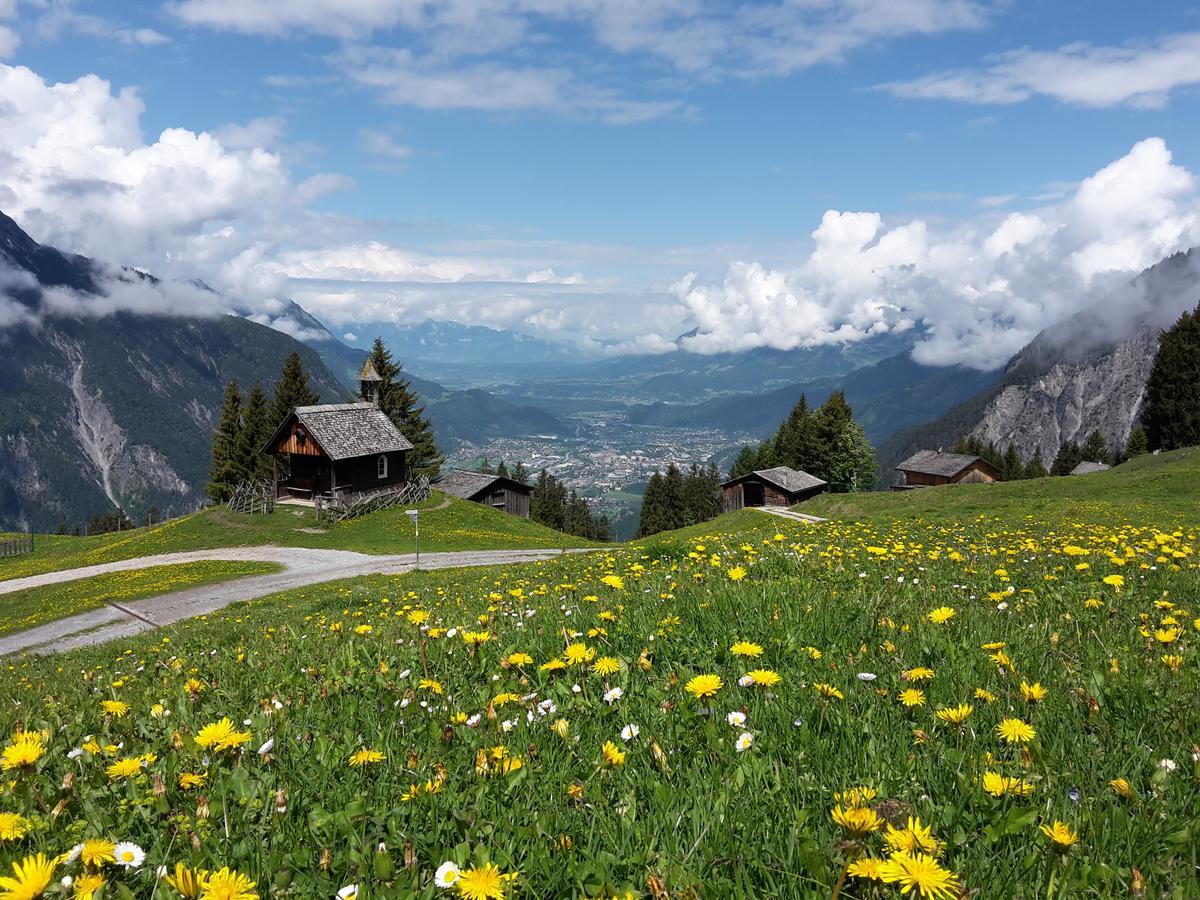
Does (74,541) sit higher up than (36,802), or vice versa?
(36,802)

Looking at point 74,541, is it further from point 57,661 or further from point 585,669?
point 585,669

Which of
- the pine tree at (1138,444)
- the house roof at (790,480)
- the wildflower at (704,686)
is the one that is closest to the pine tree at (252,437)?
the house roof at (790,480)

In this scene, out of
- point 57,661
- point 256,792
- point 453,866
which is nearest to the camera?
point 453,866

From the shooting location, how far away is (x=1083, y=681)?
3.88 m

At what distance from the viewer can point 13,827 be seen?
2.67 m

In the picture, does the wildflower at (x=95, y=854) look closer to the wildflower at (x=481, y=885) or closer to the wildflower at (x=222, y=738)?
the wildflower at (x=222, y=738)

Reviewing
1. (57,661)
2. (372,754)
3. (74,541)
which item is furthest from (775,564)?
(74,541)

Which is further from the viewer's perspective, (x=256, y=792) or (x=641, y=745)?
(x=641, y=745)

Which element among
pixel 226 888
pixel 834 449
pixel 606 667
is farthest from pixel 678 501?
pixel 226 888

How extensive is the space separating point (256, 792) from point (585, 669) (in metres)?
2.02

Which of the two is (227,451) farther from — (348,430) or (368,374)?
(348,430)

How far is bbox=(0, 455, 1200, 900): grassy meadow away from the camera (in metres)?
2.36

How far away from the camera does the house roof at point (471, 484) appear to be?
74875mm

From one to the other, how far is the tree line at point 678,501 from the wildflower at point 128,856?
4877 inches
